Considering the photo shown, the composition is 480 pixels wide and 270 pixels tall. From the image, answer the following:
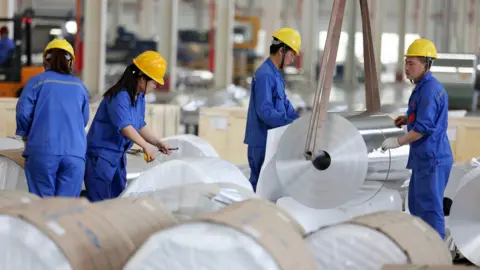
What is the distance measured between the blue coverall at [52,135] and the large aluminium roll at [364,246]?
2.47 meters

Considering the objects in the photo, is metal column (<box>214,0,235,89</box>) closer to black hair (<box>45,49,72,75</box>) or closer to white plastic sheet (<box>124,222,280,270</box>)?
black hair (<box>45,49,72,75</box>)

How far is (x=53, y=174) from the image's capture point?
574 cm

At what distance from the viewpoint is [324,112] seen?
5418mm

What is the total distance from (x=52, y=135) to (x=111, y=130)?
378 mm

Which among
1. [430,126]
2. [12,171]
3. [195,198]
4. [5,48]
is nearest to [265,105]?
[430,126]

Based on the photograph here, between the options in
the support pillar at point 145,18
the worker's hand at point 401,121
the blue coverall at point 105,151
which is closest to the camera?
Answer: the blue coverall at point 105,151

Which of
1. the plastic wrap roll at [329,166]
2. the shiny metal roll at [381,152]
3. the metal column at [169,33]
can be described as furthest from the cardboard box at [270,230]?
the metal column at [169,33]

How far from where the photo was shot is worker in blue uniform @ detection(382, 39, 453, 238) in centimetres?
616

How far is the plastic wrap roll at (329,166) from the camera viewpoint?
5648mm

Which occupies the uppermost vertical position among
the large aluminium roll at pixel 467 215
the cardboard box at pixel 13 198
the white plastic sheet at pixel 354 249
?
the cardboard box at pixel 13 198

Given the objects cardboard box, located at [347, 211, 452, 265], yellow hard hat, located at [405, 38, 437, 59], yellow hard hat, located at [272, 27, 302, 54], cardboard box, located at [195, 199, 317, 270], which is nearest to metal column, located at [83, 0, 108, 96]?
yellow hard hat, located at [272, 27, 302, 54]

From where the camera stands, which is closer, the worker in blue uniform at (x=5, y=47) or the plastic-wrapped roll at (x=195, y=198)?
the plastic-wrapped roll at (x=195, y=198)

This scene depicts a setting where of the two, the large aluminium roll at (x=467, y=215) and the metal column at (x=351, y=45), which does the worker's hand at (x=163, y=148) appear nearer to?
the large aluminium roll at (x=467, y=215)

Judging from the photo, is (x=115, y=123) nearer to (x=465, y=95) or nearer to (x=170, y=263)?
(x=170, y=263)
